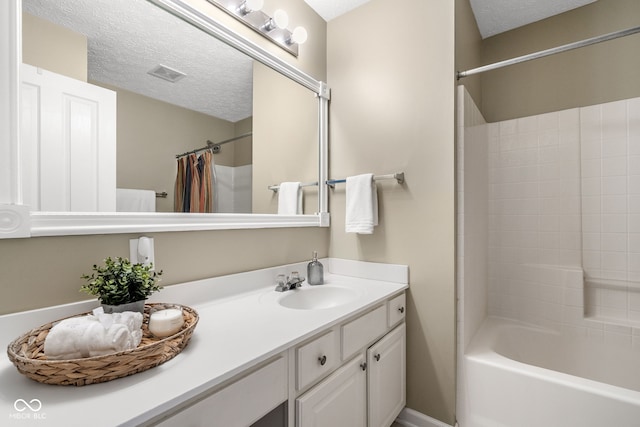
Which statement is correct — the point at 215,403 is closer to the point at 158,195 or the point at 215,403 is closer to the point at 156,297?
the point at 156,297

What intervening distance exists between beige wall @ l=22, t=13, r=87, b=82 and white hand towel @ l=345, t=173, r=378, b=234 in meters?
1.24

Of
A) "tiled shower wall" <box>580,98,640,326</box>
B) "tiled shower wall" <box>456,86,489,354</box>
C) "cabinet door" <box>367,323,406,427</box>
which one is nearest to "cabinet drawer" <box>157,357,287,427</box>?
"cabinet door" <box>367,323,406,427</box>

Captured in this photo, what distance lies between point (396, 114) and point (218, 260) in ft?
3.96

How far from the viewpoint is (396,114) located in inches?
66.7

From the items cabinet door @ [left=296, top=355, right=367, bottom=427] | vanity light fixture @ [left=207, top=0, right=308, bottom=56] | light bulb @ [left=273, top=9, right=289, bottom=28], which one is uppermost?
light bulb @ [left=273, top=9, right=289, bottom=28]

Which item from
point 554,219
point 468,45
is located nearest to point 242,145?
point 468,45

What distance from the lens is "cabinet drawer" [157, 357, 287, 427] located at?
664mm

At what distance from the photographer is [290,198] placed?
68.5 inches

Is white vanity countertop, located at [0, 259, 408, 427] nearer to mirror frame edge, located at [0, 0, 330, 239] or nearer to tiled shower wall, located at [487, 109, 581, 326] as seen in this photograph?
mirror frame edge, located at [0, 0, 330, 239]

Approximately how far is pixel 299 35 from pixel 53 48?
1.15m

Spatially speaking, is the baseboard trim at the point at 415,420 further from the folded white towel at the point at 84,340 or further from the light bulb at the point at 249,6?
the light bulb at the point at 249,6

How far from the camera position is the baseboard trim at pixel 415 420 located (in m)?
1.54

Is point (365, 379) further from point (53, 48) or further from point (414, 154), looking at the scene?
point (53, 48)

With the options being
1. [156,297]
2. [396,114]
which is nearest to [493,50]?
[396,114]
